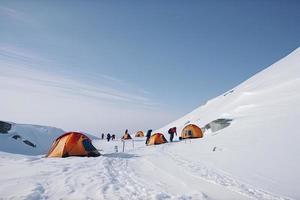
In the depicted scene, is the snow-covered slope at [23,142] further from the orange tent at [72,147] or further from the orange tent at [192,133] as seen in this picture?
the orange tent at [192,133]

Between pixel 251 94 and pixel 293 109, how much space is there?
55.8 ft

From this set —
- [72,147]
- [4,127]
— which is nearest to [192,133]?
[72,147]

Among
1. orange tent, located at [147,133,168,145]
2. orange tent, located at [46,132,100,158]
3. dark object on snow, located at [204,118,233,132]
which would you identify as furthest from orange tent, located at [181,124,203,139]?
orange tent, located at [46,132,100,158]

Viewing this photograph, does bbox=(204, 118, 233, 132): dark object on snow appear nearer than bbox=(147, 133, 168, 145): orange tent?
Yes

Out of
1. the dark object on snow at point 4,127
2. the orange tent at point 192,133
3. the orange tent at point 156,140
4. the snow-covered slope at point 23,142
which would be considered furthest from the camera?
the dark object on snow at point 4,127

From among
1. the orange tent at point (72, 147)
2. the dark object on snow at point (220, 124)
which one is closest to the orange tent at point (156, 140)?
the dark object on snow at point (220, 124)

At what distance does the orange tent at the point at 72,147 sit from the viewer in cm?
1507

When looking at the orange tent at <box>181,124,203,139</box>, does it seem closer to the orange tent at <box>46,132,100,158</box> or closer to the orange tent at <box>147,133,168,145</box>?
the orange tent at <box>147,133,168,145</box>

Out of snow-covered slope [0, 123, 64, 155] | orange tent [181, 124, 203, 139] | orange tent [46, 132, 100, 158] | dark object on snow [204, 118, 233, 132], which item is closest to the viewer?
orange tent [46, 132, 100, 158]

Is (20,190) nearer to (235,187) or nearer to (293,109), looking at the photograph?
(235,187)

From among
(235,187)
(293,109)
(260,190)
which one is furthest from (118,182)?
(293,109)

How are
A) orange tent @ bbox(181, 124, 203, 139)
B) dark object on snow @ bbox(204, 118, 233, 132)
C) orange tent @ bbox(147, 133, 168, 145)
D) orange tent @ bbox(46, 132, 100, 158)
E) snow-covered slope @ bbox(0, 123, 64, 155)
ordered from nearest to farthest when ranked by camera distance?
1. orange tent @ bbox(46, 132, 100, 158)
2. dark object on snow @ bbox(204, 118, 233, 132)
3. orange tent @ bbox(147, 133, 168, 145)
4. snow-covered slope @ bbox(0, 123, 64, 155)
5. orange tent @ bbox(181, 124, 203, 139)

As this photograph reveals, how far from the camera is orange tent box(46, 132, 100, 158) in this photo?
49.4 ft

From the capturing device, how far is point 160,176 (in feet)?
30.9
